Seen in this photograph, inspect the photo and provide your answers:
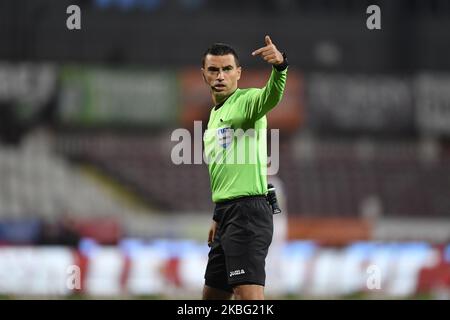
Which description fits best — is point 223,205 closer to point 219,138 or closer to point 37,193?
point 219,138

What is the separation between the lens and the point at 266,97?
25.2 feet

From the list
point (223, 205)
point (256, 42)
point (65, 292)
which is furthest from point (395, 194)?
point (223, 205)

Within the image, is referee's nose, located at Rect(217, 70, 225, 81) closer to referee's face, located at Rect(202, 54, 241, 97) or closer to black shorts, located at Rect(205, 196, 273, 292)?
referee's face, located at Rect(202, 54, 241, 97)

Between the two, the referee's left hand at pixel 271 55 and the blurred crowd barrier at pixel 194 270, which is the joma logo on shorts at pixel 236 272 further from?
the blurred crowd barrier at pixel 194 270

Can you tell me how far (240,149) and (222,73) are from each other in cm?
62

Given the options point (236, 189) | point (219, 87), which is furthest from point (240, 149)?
point (219, 87)

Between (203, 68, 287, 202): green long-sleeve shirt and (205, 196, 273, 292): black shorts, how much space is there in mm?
103

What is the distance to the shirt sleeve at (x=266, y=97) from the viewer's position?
759 centimetres

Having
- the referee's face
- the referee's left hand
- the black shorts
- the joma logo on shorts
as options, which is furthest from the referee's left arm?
Result: the joma logo on shorts

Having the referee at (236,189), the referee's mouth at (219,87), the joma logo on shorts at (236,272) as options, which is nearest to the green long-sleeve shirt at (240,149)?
the referee at (236,189)

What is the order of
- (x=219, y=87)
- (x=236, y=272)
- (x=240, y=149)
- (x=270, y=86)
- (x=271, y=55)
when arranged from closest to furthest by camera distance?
(x=271, y=55), (x=270, y=86), (x=236, y=272), (x=240, y=149), (x=219, y=87)

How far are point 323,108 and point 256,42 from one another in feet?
10.9

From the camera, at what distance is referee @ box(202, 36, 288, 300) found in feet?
25.7

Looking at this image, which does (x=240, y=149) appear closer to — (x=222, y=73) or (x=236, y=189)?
(x=236, y=189)
